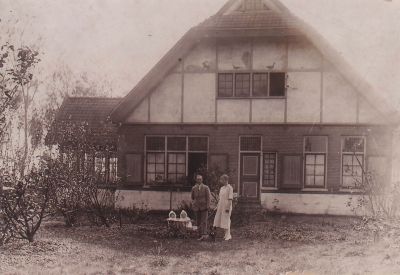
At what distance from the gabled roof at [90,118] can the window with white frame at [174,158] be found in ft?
8.19

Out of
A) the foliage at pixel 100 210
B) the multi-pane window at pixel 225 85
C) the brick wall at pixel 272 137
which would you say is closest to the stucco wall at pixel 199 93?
the multi-pane window at pixel 225 85

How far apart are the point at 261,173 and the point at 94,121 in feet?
26.0

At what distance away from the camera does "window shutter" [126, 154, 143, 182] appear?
53.1ft

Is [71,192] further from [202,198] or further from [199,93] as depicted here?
[199,93]

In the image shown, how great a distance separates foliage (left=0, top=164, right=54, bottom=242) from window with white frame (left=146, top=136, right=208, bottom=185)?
5548 millimetres

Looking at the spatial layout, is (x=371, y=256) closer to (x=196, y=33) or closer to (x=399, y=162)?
(x=399, y=162)

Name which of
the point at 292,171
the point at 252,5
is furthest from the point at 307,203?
the point at 252,5

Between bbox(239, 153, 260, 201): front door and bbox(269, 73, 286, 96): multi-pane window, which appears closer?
bbox(269, 73, 286, 96): multi-pane window

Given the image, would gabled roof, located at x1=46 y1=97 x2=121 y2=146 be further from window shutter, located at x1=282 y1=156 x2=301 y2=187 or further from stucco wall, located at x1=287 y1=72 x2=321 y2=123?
stucco wall, located at x1=287 y1=72 x2=321 y2=123

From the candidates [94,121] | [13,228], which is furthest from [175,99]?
[13,228]

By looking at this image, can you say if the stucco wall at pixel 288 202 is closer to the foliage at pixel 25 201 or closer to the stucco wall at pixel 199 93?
the stucco wall at pixel 199 93

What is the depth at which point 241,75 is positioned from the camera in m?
15.6

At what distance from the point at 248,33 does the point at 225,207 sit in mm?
6035

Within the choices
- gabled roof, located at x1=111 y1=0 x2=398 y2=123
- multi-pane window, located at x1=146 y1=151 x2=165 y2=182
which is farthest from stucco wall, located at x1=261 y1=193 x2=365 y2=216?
multi-pane window, located at x1=146 y1=151 x2=165 y2=182
